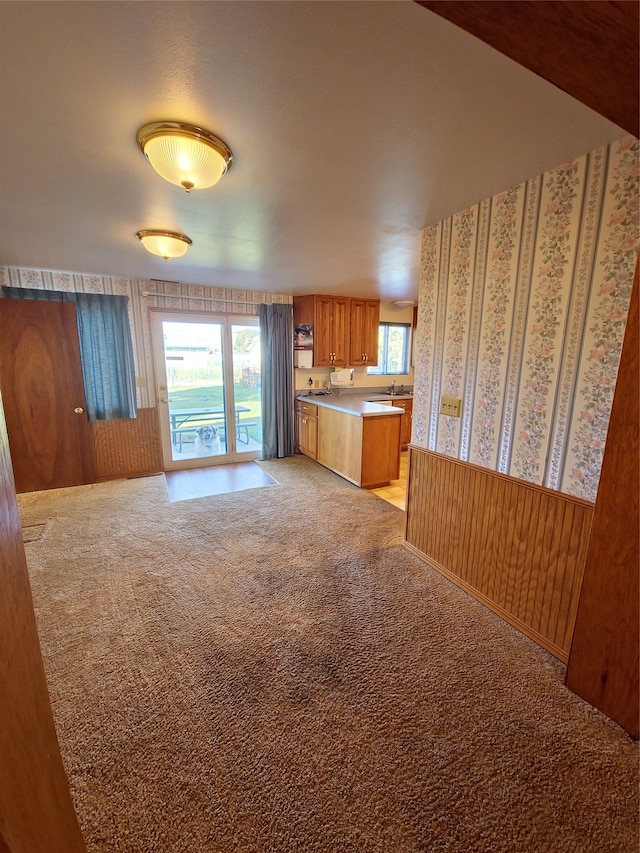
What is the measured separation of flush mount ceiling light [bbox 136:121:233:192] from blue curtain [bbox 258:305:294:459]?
3.24 metres

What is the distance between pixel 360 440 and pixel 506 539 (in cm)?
206

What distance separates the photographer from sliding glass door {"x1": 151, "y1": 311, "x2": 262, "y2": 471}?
445 centimetres

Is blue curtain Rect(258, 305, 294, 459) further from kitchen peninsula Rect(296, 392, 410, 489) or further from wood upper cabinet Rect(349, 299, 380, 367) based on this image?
wood upper cabinet Rect(349, 299, 380, 367)

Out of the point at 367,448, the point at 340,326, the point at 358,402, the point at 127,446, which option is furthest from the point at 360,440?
the point at 127,446

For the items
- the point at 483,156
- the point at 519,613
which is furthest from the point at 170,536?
the point at 483,156

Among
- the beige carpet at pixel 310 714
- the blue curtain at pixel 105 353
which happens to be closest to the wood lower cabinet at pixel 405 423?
the beige carpet at pixel 310 714

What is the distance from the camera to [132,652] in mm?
1776

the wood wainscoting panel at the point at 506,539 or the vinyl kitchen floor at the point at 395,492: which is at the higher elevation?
the wood wainscoting panel at the point at 506,539

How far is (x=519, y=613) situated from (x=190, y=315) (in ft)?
14.6

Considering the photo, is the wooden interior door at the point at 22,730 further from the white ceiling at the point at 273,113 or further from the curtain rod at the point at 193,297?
the curtain rod at the point at 193,297

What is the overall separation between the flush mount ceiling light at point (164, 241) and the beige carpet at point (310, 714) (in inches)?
87.8

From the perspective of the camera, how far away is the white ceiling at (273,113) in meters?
0.94

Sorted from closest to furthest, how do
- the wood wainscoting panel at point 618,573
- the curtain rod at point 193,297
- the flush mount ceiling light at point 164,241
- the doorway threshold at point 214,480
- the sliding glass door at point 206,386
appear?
the wood wainscoting panel at point 618,573
the flush mount ceiling light at point 164,241
the doorway threshold at point 214,480
the curtain rod at point 193,297
the sliding glass door at point 206,386

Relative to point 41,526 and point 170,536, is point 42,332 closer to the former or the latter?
point 41,526
